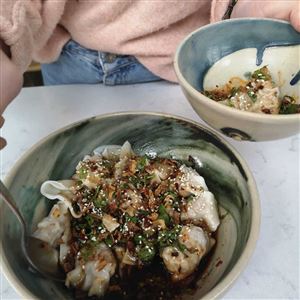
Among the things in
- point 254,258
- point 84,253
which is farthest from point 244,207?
point 84,253

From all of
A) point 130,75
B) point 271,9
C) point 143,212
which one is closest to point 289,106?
point 271,9

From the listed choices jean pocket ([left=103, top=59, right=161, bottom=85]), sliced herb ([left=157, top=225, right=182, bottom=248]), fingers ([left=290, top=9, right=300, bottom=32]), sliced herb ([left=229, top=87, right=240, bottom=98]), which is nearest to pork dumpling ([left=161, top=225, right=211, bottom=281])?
sliced herb ([left=157, top=225, right=182, bottom=248])

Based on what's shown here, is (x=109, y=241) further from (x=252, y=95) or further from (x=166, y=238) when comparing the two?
(x=252, y=95)

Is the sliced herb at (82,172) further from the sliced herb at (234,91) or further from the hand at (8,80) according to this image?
the sliced herb at (234,91)

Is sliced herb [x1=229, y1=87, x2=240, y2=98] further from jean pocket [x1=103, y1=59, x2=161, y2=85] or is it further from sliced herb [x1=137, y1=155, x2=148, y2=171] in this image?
jean pocket [x1=103, y1=59, x2=161, y2=85]

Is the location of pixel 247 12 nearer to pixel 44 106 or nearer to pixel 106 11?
pixel 106 11

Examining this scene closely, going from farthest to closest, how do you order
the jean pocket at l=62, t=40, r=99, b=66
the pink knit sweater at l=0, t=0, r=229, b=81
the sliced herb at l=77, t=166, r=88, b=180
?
the jean pocket at l=62, t=40, r=99, b=66 < the pink knit sweater at l=0, t=0, r=229, b=81 < the sliced herb at l=77, t=166, r=88, b=180

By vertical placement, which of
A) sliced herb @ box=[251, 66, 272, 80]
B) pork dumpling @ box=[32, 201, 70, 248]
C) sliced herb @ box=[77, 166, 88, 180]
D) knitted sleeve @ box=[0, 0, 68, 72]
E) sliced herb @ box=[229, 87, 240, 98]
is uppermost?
knitted sleeve @ box=[0, 0, 68, 72]

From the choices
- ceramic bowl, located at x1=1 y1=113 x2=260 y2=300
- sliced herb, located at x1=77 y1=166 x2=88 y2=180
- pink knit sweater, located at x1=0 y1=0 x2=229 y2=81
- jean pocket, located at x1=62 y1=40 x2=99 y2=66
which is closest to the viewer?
ceramic bowl, located at x1=1 y1=113 x2=260 y2=300
